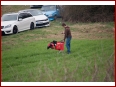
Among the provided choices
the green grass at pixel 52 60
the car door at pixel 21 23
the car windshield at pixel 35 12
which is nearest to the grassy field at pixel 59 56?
the green grass at pixel 52 60

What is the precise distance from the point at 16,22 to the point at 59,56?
463cm

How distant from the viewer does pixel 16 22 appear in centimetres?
1504

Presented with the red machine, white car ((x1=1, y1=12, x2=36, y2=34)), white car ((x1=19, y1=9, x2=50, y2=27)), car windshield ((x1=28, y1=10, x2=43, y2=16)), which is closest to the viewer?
the red machine

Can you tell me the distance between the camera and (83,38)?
43.8ft

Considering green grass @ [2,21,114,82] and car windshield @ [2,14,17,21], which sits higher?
car windshield @ [2,14,17,21]

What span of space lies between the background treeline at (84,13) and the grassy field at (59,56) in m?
0.72

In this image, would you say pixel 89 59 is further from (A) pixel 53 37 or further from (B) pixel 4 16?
(B) pixel 4 16

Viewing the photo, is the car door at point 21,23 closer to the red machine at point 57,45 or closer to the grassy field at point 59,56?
the grassy field at point 59,56

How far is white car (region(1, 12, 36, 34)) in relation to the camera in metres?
14.4

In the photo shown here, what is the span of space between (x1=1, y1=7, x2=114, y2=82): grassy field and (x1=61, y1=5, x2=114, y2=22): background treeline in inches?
28.5

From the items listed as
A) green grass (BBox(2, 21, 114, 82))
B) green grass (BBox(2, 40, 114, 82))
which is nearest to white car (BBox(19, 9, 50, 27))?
green grass (BBox(2, 21, 114, 82))

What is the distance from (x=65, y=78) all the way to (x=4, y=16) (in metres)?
7.09

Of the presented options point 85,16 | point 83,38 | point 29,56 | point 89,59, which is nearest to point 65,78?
point 89,59

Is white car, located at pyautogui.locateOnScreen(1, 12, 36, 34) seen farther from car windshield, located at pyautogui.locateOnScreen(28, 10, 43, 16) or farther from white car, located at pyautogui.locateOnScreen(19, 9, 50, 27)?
car windshield, located at pyautogui.locateOnScreen(28, 10, 43, 16)
